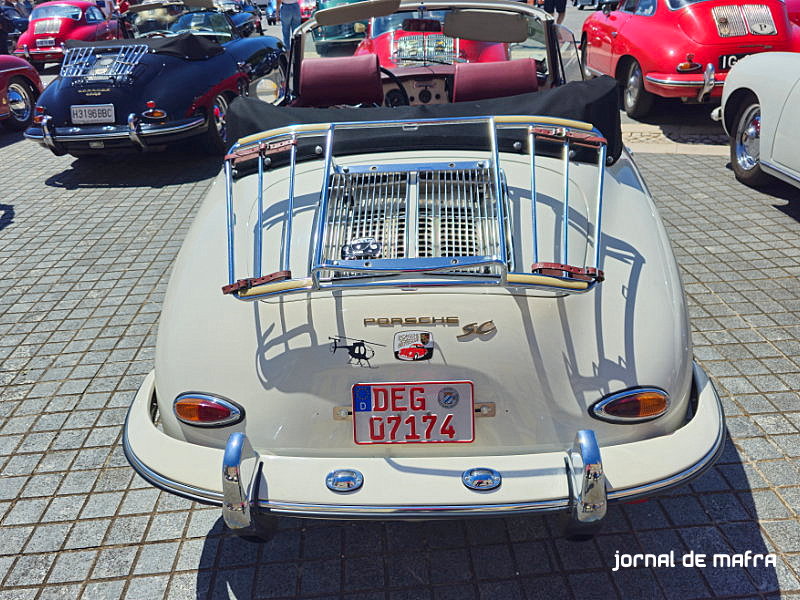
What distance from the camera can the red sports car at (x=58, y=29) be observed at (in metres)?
14.8

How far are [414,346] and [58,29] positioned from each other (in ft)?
51.9

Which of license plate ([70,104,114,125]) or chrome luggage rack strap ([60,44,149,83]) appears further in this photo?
chrome luggage rack strap ([60,44,149,83])

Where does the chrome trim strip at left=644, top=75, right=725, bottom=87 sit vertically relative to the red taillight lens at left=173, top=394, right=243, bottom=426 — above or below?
above

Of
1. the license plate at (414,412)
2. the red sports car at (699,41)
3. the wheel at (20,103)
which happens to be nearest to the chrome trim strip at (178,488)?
the license plate at (414,412)

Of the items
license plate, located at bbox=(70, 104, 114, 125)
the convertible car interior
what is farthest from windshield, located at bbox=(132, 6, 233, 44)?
the convertible car interior

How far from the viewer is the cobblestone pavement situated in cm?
252

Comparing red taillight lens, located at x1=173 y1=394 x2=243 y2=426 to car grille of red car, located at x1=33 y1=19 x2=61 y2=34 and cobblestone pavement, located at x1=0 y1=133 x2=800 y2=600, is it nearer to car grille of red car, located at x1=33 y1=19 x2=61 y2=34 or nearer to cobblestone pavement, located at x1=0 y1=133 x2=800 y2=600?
cobblestone pavement, located at x1=0 y1=133 x2=800 y2=600

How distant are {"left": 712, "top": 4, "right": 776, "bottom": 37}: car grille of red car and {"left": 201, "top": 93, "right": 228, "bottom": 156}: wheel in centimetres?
577

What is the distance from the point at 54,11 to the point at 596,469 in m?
16.8

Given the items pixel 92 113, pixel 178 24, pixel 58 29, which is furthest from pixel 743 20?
pixel 58 29

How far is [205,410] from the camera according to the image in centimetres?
226

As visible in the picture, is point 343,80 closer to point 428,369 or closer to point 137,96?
point 428,369

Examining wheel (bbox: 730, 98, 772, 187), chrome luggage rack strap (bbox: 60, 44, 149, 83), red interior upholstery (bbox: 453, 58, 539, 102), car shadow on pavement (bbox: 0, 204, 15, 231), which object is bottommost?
car shadow on pavement (bbox: 0, 204, 15, 231)

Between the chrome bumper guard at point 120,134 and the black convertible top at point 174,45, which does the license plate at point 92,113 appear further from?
the black convertible top at point 174,45
